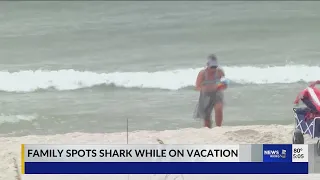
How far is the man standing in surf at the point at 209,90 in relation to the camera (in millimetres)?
10289

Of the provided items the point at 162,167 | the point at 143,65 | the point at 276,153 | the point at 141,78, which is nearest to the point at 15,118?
the point at 141,78

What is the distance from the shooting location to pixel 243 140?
30.9 feet

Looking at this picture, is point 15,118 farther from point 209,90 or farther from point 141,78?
point 141,78

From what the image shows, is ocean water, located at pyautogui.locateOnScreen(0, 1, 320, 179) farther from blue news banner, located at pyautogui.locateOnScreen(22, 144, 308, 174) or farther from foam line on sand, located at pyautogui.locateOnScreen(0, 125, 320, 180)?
blue news banner, located at pyautogui.locateOnScreen(22, 144, 308, 174)

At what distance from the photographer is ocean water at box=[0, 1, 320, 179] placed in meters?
11.6

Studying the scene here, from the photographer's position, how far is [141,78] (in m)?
16.8

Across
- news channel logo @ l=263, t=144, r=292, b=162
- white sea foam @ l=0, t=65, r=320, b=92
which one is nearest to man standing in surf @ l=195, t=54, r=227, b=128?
news channel logo @ l=263, t=144, r=292, b=162

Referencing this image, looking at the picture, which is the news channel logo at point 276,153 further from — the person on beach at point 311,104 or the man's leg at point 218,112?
the man's leg at point 218,112

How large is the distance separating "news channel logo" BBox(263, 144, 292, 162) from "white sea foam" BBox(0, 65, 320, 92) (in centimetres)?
811

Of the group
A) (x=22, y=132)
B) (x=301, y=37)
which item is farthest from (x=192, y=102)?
(x=301, y=37)

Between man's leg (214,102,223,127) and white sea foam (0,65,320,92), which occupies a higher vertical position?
white sea foam (0,65,320,92)

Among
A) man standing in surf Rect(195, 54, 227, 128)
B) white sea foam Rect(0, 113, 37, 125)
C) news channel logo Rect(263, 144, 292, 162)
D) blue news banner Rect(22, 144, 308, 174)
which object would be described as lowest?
blue news banner Rect(22, 144, 308, 174)
